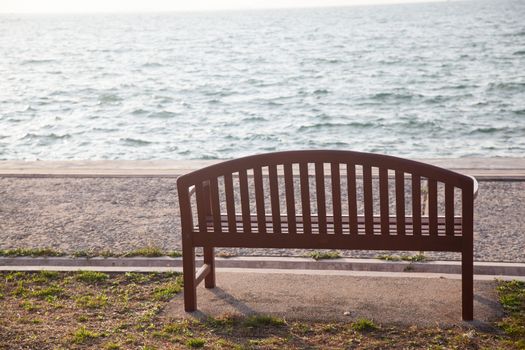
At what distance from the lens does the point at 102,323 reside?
4.97 m

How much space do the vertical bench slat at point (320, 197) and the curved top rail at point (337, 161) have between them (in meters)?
0.08

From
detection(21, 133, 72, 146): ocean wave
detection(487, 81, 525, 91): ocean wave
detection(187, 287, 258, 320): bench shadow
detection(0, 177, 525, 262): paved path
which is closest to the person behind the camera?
detection(187, 287, 258, 320): bench shadow

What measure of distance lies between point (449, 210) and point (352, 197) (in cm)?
59

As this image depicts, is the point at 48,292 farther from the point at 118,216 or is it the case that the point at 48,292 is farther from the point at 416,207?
the point at 416,207

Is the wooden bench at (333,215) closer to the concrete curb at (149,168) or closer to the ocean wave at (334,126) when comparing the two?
the concrete curb at (149,168)

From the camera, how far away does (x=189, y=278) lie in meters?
5.07

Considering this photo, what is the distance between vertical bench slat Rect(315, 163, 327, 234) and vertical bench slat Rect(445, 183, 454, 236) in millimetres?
744

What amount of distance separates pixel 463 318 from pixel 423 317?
0.79 feet

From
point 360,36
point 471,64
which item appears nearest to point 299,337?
point 471,64

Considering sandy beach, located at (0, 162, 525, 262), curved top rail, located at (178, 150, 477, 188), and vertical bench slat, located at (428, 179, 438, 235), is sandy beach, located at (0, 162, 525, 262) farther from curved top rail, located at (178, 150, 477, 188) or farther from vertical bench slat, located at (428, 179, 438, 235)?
curved top rail, located at (178, 150, 477, 188)

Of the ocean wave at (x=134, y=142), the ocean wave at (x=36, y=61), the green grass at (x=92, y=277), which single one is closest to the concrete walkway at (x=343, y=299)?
the green grass at (x=92, y=277)

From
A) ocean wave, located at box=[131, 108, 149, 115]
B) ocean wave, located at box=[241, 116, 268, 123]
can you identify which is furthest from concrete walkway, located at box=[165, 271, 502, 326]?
ocean wave, located at box=[131, 108, 149, 115]

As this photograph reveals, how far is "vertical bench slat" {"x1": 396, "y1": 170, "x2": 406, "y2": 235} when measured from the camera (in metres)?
4.74

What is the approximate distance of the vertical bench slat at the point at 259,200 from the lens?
4.94 metres
